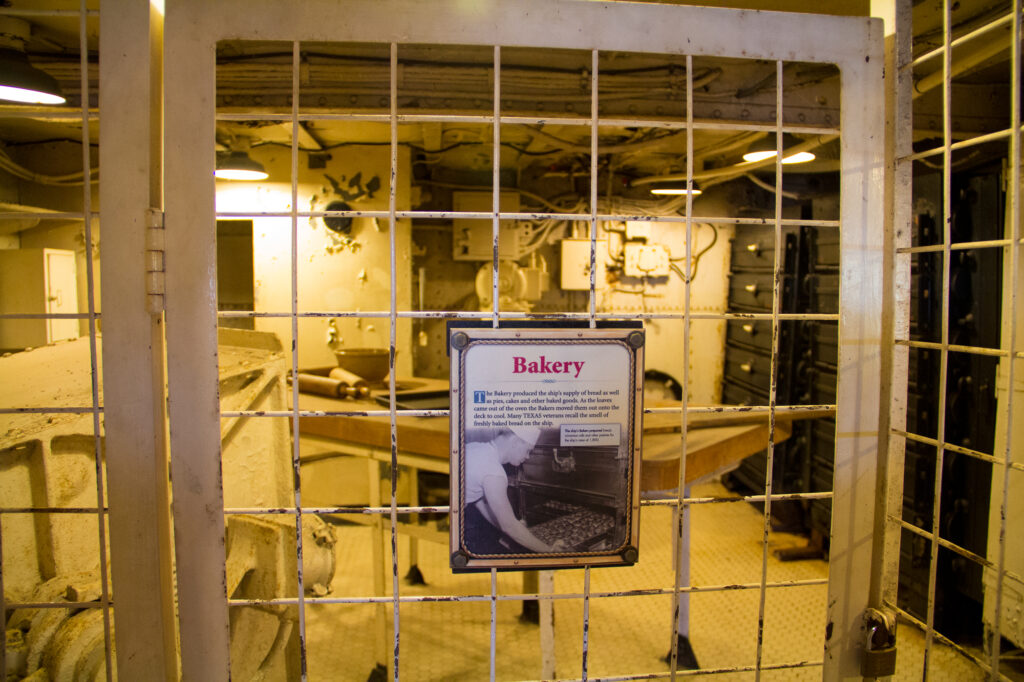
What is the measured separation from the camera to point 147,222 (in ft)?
4.44

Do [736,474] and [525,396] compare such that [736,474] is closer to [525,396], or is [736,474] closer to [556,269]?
[556,269]

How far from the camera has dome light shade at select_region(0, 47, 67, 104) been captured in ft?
6.66

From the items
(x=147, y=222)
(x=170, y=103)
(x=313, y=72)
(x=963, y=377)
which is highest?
(x=313, y=72)

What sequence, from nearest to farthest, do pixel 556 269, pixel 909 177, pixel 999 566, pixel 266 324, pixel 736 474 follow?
pixel 999 566, pixel 909 177, pixel 266 324, pixel 736 474, pixel 556 269

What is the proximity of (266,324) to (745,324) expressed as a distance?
167 inches

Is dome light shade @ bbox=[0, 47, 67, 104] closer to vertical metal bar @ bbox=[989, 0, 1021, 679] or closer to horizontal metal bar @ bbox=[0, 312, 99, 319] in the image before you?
horizontal metal bar @ bbox=[0, 312, 99, 319]

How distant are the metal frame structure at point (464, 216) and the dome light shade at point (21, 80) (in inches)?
45.3

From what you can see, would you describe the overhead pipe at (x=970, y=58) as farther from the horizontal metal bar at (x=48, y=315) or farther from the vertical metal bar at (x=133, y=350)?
the horizontal metal bar at (x=48, y=315)

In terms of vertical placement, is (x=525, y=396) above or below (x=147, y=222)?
below

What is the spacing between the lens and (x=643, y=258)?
5.88 meters

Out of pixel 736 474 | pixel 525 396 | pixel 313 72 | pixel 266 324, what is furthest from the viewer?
pixel 736 474

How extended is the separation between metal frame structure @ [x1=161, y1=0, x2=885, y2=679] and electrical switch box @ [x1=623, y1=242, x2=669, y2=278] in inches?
172

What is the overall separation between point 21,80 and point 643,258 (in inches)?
191

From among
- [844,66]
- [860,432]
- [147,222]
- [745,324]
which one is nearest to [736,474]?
[745,324]
